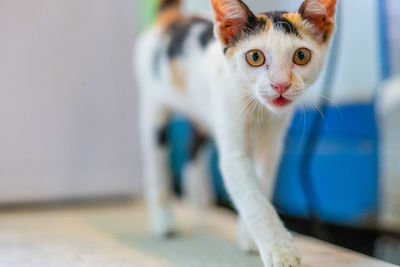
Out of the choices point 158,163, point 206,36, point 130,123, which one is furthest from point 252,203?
point 130,123

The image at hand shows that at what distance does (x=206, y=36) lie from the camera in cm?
134

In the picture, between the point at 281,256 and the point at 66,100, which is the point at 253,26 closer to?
the point at 281,256

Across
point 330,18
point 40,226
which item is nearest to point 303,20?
point 330,18

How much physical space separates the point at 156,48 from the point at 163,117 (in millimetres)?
230

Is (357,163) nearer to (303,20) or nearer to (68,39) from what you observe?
(303,20)

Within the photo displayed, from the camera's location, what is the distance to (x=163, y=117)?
166 cm

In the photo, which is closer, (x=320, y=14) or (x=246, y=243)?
(x=320, y=14)

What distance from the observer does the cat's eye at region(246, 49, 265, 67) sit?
3.15ft

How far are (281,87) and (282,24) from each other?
124mm

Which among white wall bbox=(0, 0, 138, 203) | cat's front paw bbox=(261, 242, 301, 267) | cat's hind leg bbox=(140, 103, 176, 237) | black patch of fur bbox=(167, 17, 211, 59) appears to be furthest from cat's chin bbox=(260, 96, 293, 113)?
white wall bbox=(0, 0, 138, 203)

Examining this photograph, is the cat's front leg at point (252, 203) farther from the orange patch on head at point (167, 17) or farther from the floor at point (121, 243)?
the orange patch on head at point (167, 17)

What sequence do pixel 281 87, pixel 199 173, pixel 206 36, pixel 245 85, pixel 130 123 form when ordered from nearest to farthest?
pixel 281 87
pixel 245 85
pixel 206 36
pixel 199 173
pixel 130 123

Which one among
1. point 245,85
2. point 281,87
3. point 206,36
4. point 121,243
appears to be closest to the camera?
point 281,87

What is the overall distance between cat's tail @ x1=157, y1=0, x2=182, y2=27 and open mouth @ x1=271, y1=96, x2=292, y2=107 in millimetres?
793
